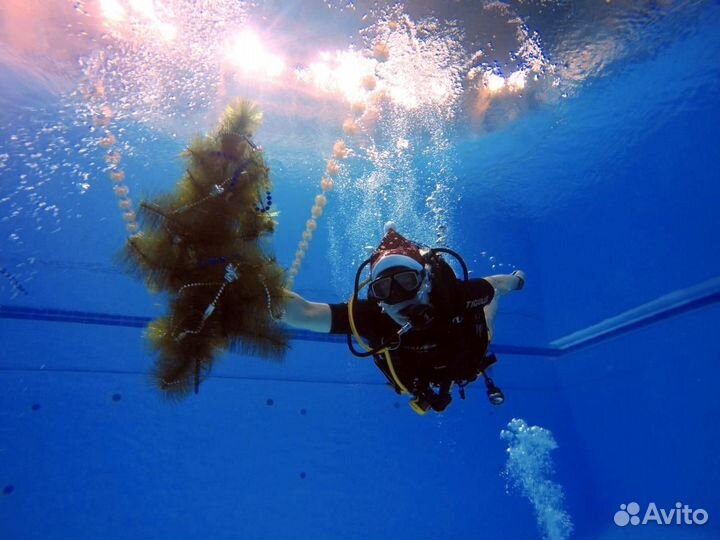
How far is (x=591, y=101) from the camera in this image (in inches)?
377

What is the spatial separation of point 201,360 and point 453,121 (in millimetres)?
8275

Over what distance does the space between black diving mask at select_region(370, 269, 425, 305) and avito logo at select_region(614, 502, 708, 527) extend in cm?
843

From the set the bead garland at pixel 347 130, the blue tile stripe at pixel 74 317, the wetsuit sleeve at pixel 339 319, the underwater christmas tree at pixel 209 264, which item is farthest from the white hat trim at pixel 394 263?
the bead garland at pixel 347 130

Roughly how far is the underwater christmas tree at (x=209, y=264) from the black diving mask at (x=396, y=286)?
900 millimetres

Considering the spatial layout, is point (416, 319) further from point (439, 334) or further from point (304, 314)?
point (304, 314)

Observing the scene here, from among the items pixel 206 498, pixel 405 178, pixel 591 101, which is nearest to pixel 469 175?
pixel 405 178

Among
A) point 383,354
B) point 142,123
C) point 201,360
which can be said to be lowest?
point 201,360

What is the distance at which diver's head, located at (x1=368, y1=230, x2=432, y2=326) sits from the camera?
3621 mm

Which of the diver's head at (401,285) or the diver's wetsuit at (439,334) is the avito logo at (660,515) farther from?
the diver's head at (401,285)

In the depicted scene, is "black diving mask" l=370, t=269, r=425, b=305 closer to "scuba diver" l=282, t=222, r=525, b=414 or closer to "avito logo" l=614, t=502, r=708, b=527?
"scuba diver" l=282, t=222, r=525, b=414

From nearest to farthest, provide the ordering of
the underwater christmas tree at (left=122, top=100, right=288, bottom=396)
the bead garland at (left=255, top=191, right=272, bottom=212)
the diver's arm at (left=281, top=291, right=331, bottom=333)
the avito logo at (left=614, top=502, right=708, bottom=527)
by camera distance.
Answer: the underwater christmas tree at (left=122, top=100, right=288, bottom=396) → the bead garland at (left=255, top=191, right=272, bottom=212) → the diver's arm at (left=281, top=291, right=331, bottom=333) → the avito logo at (left=614, top=502, right=708, bottom=527)

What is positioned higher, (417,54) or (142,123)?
(417,54)

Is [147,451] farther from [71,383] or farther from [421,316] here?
[421,316]

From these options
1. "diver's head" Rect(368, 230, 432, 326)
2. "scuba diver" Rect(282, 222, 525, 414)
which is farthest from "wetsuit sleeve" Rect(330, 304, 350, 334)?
"diver's head" Rect(368, 230, 432, 326)
